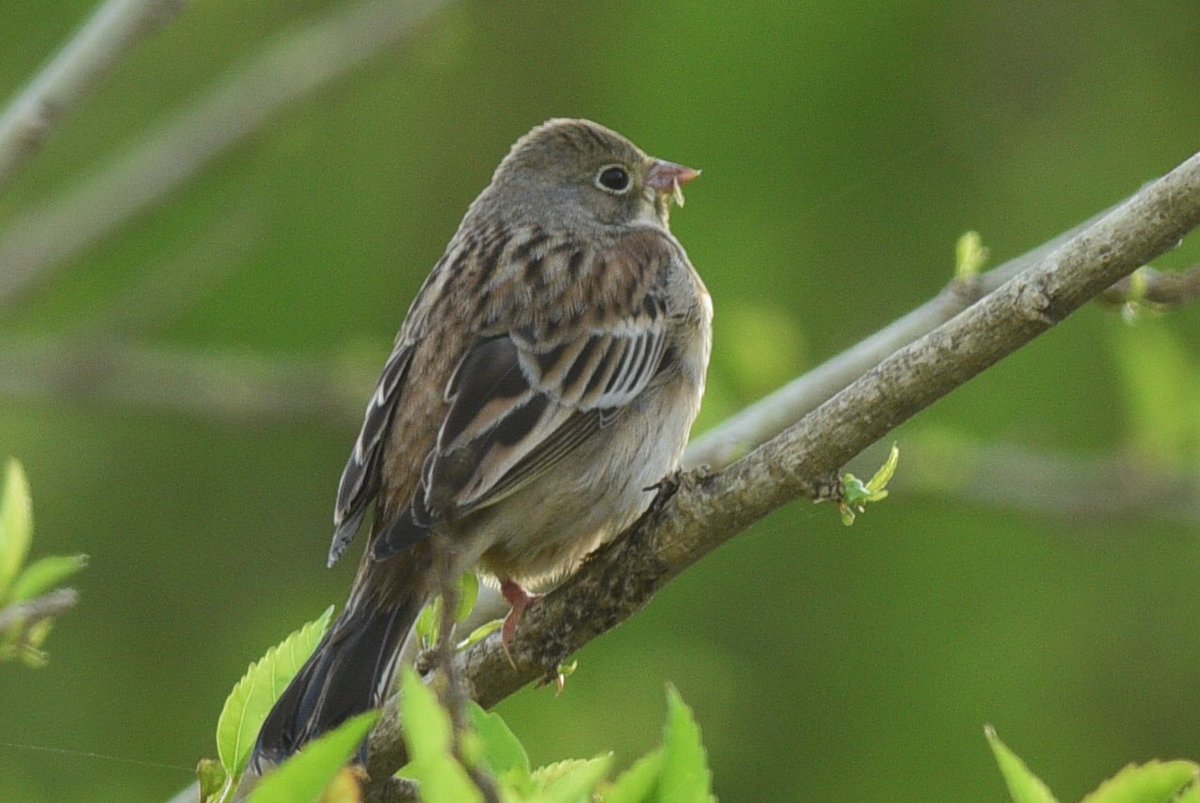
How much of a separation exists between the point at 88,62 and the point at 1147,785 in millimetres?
3194

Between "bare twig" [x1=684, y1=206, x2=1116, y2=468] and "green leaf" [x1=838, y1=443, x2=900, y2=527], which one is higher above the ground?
"bare twig" [x1=684, y1=206, x2=1116, y2=468]

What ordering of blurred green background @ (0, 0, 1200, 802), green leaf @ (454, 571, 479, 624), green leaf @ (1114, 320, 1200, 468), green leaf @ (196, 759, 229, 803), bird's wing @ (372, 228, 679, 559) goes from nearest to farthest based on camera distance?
green leaf @ (196, 759, 229, 803)
green leaf @ (454, 571, 479, 624)
bird's wing @ (372, 228, 679, 559)
green leaf @ (1114, 320, 1200, 468)
blurred green background @ (0, 0, 1200, 802)

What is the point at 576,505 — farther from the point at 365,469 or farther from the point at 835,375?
the point at 835,375

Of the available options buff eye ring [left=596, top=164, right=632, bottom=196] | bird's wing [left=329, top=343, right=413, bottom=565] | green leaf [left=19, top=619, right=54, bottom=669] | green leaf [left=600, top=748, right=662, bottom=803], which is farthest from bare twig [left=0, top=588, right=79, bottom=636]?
buff eye ring [left=596, top=164, right=632, bottom=196]

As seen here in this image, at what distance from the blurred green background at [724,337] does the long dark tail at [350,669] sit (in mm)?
2953

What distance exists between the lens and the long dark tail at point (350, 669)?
3652 mm

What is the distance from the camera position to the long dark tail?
3.65 meters

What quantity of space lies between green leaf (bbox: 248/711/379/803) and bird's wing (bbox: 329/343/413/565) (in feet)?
7.23

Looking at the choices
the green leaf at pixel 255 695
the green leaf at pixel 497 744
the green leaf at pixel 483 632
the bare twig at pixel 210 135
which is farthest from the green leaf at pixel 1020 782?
the bare twig at pixel 210 135

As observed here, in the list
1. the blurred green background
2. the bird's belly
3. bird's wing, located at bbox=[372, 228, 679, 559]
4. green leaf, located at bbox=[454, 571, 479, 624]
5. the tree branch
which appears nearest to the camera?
the tree branch

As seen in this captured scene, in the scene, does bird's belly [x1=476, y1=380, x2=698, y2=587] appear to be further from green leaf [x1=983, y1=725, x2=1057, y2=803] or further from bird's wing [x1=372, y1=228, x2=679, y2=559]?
green leaf [x1=983, y1=725, x2=1057, y2=803]

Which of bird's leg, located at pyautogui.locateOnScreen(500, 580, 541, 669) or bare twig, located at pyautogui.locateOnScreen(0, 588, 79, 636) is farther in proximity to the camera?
bird's leg, located at pyautogui.locateOnScreen(500, 580, 541, 669)

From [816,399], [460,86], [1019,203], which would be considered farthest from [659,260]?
[460,86]

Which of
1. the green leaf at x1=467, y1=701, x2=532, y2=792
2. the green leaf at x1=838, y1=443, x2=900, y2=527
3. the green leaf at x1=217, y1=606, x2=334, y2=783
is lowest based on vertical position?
the green leaf at x1=467, y1=701, x2=532, y2=792
